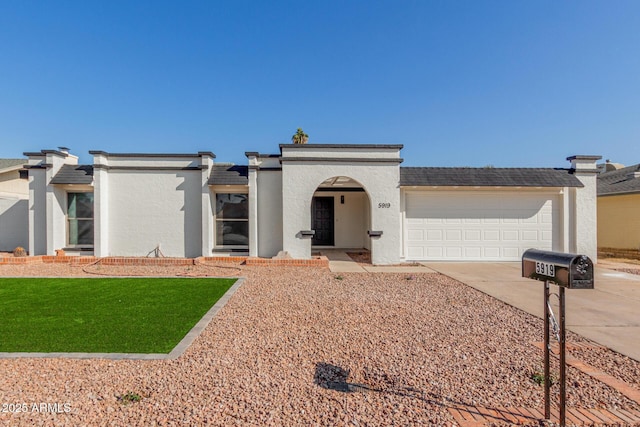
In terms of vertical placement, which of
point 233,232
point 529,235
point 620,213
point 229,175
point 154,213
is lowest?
point 529,235

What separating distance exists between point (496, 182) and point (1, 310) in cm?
1410

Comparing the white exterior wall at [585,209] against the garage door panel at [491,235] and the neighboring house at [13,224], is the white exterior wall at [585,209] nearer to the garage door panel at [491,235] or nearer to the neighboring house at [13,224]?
the garage door panel at [491,235]

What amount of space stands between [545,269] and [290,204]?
9152 mm

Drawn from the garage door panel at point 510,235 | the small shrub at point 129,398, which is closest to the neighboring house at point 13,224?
the small shrub at point 129,398

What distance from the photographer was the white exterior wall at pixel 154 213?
1185 cm

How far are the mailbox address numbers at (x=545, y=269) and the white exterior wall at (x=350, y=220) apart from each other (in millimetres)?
12743

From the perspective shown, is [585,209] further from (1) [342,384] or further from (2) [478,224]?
(1) [342,384]

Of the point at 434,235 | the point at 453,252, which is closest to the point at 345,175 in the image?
the point at 434,235

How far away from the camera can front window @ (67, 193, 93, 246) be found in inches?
475

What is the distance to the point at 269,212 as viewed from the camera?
462 inches

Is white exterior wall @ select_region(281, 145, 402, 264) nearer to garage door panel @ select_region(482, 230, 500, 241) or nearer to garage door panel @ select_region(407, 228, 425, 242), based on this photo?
garage door panel @ select_region(407, 228, 425, 242)

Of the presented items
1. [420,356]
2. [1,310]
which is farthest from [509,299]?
[1,310]

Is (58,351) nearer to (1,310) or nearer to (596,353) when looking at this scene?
(1,310)

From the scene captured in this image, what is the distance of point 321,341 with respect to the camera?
14.6ft
